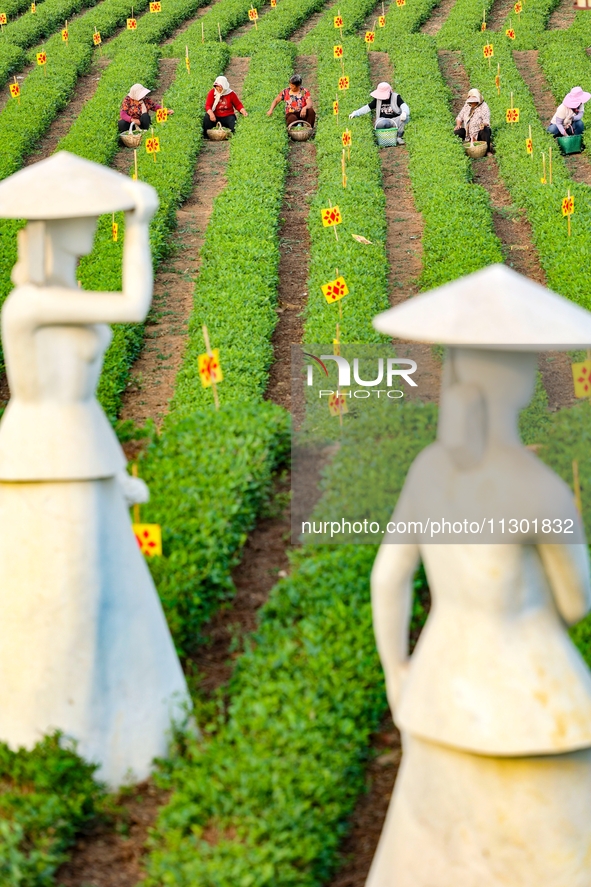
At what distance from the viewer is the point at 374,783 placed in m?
5.36

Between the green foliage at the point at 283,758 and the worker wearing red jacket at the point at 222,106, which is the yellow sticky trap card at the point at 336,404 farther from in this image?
the worker wearing red jacket at the point at 222,106

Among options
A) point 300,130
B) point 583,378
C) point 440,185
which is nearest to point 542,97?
point 300,130

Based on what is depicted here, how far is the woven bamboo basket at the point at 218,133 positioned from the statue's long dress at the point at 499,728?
14.6 m

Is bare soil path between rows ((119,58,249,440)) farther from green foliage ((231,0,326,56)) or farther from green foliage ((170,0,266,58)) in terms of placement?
green foliage ((170,0,266,58))

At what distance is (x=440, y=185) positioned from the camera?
14859 millimetres

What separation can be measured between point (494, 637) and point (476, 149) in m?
13.8

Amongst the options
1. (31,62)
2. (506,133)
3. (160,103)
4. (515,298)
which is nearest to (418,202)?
(506,133)

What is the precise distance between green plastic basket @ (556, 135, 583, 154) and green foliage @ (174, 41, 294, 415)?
12.3 ft

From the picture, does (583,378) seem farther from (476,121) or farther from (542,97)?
(542,97)

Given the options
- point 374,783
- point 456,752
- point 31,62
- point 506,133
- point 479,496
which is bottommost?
point 374,783

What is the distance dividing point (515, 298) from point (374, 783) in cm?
268

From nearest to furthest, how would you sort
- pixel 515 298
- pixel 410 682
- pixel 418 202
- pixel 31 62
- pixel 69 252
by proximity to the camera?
pixel 515 298 → pixel 410 682 → pixel 69 252 → pixel 418 202 → pixel 31 62

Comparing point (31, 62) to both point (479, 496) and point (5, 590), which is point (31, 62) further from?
point (479, 496)

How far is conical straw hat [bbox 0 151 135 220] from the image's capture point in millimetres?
4613
